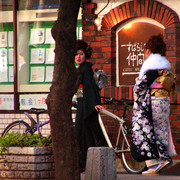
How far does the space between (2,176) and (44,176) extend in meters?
0.49

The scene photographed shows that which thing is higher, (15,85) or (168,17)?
(168,17)

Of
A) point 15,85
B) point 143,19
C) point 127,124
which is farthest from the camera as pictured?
point 15,85

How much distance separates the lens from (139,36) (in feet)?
34.6

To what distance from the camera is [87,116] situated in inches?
335

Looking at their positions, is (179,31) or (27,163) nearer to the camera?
(27,163)

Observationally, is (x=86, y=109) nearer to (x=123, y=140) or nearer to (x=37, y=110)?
(x=123, y=140)

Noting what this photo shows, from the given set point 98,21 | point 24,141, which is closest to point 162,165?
point 24,141

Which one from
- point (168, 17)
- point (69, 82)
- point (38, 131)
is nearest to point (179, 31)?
point (168, 17)

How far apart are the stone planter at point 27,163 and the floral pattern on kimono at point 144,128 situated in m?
2.14

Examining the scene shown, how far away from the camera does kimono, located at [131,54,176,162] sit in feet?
28.3

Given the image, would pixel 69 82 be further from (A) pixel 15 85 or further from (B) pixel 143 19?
(A) pixel 15 85

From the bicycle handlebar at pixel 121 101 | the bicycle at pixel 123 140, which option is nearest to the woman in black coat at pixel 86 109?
the bicycle at pixel 123 140

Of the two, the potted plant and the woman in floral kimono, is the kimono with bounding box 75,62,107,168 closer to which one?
the woman in floral kimono

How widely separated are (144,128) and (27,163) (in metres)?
2.44
